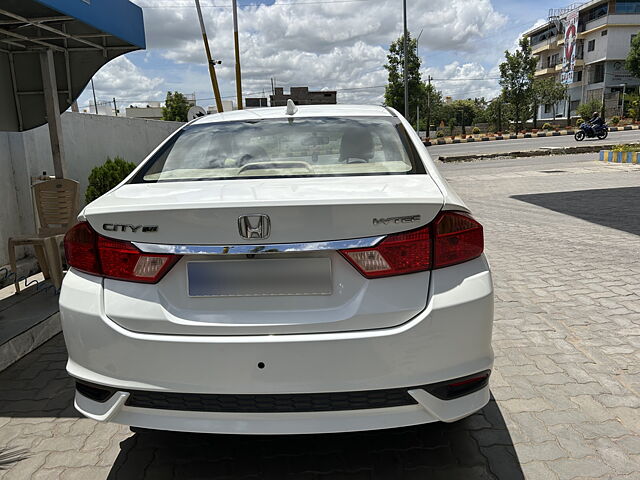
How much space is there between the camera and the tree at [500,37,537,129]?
44.8 m

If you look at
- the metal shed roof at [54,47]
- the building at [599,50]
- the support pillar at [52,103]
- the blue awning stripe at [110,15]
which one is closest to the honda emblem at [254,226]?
the blue awning stripe at [110,15]

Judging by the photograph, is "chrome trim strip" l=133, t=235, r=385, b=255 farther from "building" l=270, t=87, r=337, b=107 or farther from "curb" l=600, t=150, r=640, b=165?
"building" l=270, t=87, r=337, b=107

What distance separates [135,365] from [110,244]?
1.56 ft

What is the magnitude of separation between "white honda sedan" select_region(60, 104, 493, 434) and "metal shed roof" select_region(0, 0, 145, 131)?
317cm

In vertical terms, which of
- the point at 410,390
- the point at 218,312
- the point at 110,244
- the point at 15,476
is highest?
the point at 110,244

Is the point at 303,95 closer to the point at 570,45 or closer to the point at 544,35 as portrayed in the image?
the point at 570,45

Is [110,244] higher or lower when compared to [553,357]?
higher

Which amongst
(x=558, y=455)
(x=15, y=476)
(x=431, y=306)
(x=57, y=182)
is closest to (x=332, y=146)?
(x=431, y=306)

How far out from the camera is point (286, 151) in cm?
291

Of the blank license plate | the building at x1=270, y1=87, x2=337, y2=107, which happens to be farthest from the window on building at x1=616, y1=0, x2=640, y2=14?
the blank license plate

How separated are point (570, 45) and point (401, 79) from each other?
38141 mm

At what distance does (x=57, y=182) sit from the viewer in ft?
18.6

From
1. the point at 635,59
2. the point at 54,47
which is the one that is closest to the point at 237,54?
the point at 54,47

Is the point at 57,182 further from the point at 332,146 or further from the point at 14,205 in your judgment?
the point at 332,146
